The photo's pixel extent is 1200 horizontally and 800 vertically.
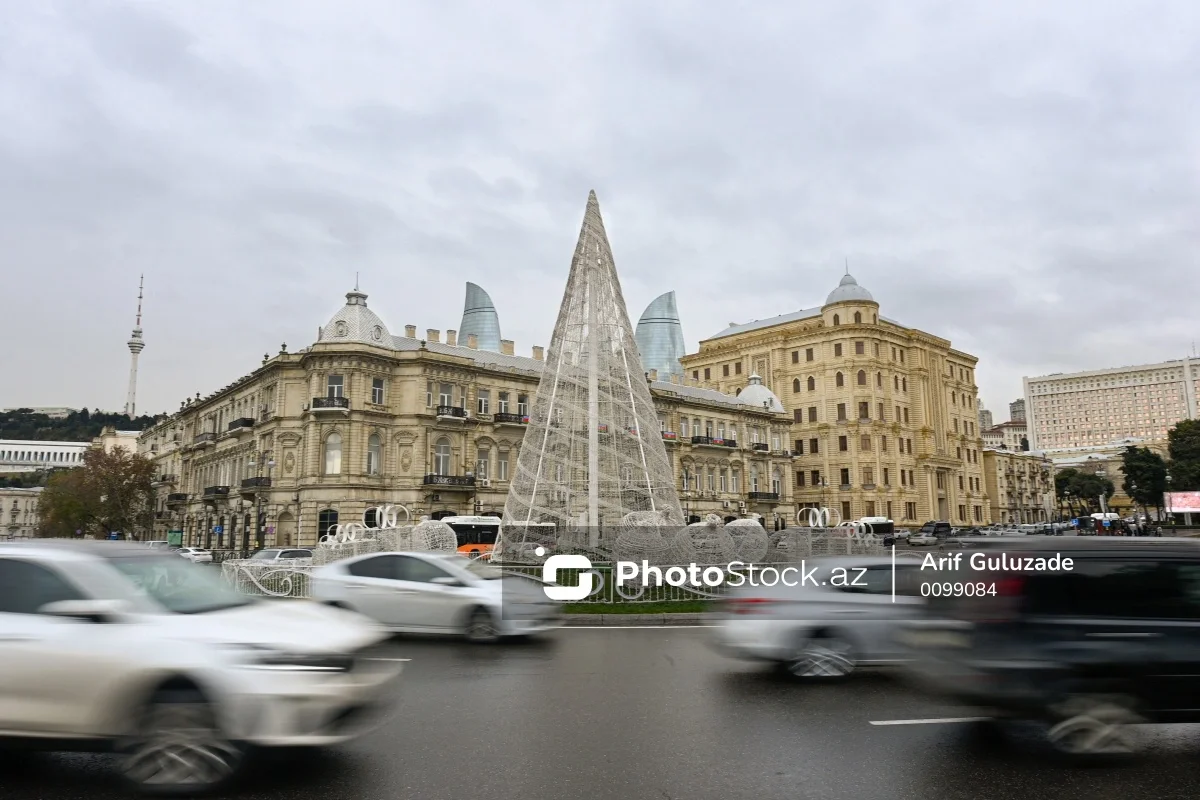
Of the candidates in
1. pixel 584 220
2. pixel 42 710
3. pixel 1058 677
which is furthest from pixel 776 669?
pixel 584 220

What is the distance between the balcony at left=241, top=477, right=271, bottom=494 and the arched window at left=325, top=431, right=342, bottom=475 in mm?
4479

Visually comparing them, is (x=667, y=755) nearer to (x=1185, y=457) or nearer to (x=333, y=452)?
(x=333, y=452)

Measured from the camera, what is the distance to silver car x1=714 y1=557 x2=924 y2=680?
30.9 ft

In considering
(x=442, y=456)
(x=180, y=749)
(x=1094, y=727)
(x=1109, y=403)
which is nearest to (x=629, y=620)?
(x=1094, y=727)

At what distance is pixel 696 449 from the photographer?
68875 millimetres

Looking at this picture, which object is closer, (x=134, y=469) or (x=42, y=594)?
(x=42, y=594)

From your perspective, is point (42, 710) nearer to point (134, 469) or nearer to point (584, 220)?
point (584, 220)

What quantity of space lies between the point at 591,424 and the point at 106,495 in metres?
55.7

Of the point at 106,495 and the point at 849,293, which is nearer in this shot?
the point at 106,495

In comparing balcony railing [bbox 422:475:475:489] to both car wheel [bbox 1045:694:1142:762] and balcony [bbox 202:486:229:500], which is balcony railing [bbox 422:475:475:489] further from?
car wheel [bbox 1045:694:1142:762]

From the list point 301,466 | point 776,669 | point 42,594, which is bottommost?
point 776,669

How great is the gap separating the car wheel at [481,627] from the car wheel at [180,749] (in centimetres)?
687

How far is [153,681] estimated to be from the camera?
5.41m

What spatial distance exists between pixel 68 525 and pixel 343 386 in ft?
135
